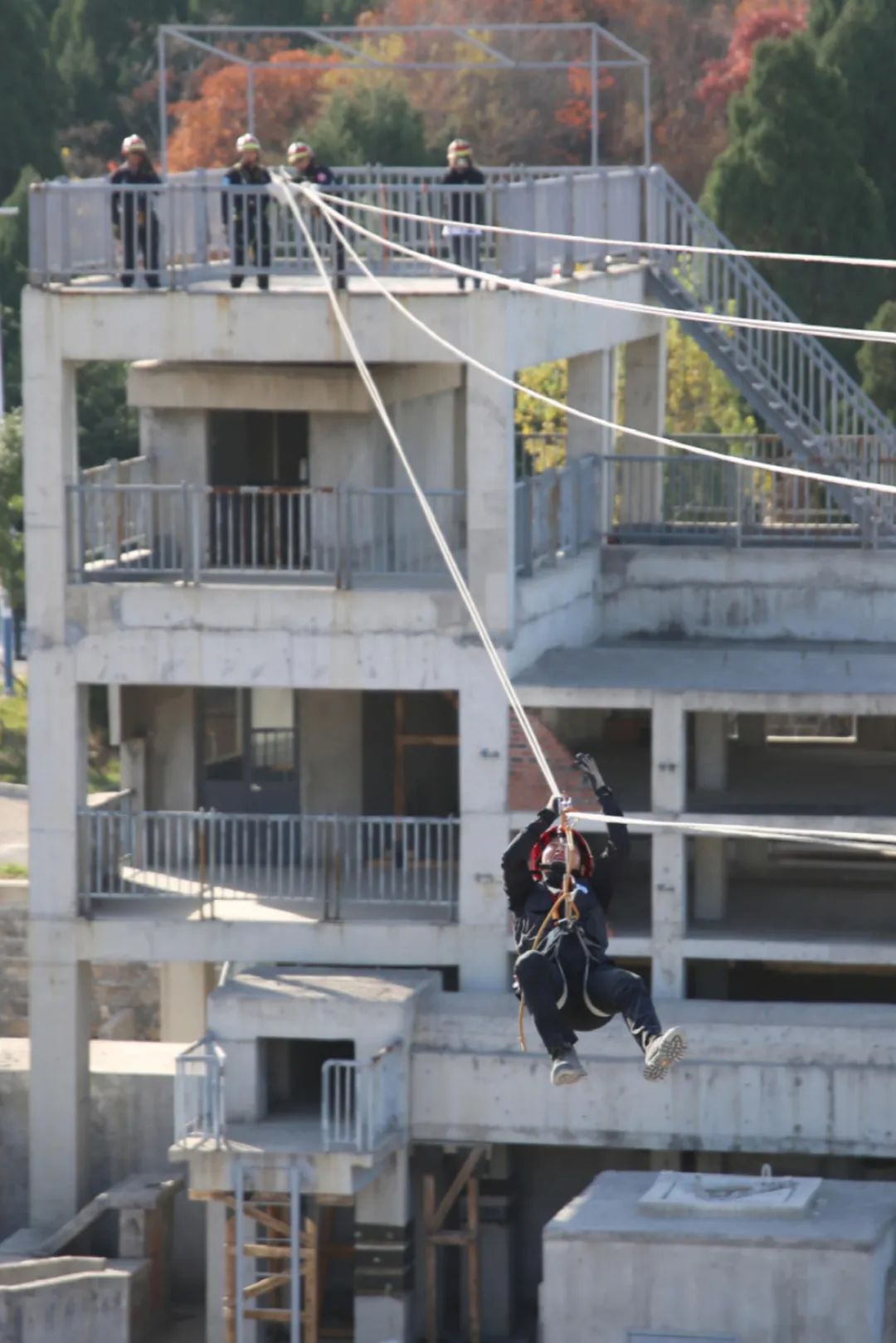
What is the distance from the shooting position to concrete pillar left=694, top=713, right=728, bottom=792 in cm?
4128

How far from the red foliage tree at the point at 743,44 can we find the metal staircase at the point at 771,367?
34059mm

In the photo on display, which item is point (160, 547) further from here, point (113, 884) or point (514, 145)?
point (514, 145)

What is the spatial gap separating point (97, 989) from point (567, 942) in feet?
83.1

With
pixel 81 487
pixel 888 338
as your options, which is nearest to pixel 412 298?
pixel 81 487

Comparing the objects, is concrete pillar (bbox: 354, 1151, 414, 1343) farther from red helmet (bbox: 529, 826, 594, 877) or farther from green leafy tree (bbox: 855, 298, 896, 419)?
green leafy tree (bbox: 855, 298, 896, 419)

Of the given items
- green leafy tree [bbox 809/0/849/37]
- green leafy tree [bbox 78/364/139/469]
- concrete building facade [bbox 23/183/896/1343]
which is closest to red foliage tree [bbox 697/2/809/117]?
green leafy tree [bbox 809/0/849/37]

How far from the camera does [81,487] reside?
38.8 metres

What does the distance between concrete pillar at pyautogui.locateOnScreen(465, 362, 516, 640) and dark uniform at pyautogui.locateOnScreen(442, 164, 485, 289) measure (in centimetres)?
138

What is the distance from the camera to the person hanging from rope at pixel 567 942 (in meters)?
24.3

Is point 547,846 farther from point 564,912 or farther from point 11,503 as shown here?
point 11,503

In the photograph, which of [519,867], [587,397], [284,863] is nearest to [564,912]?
[519,867]

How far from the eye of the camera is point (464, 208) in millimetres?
38062

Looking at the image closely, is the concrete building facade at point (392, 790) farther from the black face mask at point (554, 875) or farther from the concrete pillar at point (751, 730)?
the black face mask at point (554, 875)

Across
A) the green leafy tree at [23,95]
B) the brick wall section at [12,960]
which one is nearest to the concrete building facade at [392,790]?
the brick wall section at [12,960]
